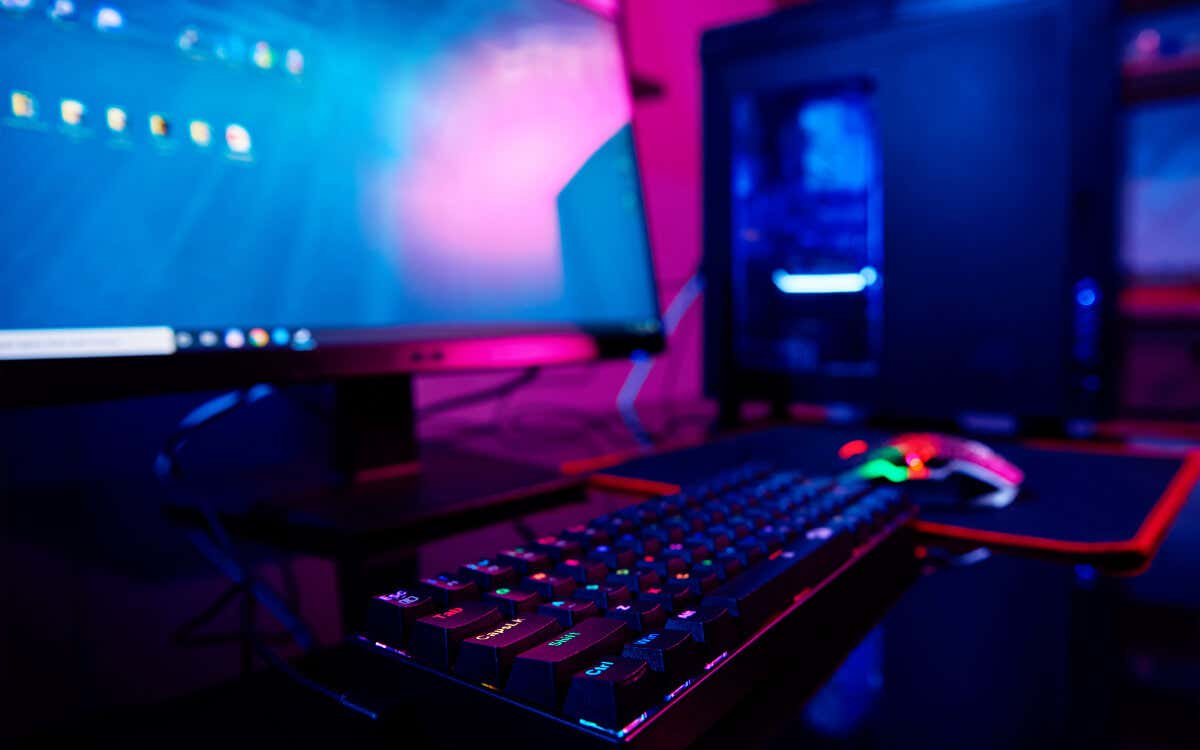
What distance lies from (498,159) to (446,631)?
0.51 m

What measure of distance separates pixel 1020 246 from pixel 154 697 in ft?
3.06

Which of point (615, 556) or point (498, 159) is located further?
point (498, 159)

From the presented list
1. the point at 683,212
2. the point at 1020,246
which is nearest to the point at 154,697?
the point at 1020,246

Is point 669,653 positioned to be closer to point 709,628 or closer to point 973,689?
point 709,628

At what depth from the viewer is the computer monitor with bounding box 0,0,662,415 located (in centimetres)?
46

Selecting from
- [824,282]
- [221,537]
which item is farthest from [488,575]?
[824,282]

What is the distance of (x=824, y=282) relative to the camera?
3.48ft

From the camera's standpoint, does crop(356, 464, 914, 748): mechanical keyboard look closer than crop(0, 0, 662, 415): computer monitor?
Yes

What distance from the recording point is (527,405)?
1163 millimetres

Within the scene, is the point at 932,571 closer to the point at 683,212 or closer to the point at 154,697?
the point at 154,697

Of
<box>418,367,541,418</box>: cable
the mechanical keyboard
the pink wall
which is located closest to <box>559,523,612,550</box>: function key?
the mechanical keyboard

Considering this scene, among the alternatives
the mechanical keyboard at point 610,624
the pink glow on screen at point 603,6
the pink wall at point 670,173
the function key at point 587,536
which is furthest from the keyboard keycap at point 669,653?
the pink wall at point 670,173

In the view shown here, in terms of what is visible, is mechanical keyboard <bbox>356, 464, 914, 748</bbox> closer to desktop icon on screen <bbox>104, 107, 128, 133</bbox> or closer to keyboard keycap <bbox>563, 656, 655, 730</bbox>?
keyboard keycap <bbox>563, 656, 655, 730</bbox>

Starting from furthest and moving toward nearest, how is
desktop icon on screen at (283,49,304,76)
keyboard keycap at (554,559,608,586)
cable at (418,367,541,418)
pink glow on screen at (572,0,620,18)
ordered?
cable at (418,367,541,418) < pink glow on screen at (572,0,620,18) < desktop icon on screen at (283,49,304,76) < keyboard keycap at (554,559,608,586)
